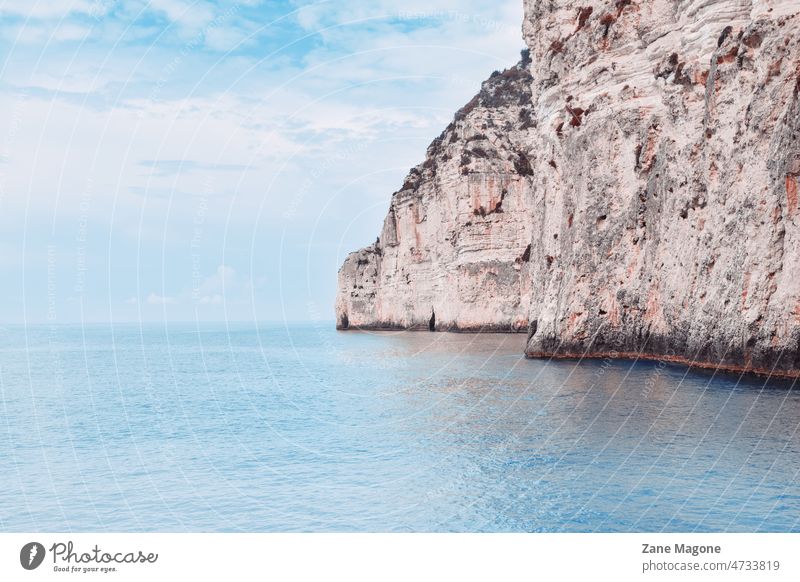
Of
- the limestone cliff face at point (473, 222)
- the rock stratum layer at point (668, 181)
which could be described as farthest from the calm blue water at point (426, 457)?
the limestone cliff face at point (473, 222)

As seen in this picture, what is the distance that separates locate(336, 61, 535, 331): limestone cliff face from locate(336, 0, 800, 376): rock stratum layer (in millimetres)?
22572

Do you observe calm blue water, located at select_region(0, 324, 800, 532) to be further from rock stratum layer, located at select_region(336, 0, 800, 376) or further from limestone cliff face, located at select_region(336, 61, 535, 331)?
limestone cliff face, located at select_region(336, 61, 535, 331)

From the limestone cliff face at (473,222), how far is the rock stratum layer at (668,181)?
22572 millimetres

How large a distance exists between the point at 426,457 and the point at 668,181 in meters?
22.4

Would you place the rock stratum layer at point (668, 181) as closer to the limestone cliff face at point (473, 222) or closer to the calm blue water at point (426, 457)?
the calm blue water at point (426, 457)

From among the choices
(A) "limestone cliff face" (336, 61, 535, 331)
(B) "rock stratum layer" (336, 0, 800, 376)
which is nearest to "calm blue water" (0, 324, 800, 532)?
(B) "rock stratum layer" (336, 0, 800, 376)

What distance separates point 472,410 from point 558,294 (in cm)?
1828

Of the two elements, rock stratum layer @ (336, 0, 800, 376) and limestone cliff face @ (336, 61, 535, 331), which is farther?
limestone cliff face @ (336, 61, 535, 331)

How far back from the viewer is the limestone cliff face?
72250 millimetres

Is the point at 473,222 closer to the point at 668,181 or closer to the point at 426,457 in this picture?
the point at 668,181

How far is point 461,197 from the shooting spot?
74062 mm

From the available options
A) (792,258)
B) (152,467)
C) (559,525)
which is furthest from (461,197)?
(559,525)
